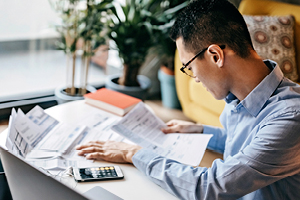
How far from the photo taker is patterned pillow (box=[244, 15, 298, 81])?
2.03 meters

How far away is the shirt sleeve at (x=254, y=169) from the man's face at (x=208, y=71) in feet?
0.63

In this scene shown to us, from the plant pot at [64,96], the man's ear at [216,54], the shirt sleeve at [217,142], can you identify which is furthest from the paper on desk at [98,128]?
the plant pot at [64,96]

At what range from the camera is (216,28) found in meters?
0.90

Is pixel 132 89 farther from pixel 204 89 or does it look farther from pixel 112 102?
pixel 112 102

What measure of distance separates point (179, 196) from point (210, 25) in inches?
18.8

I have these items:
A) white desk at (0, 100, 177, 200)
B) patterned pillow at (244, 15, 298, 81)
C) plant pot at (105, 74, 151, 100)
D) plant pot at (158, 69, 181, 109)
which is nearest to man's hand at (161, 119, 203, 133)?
white desk at (0, 100, 177, 200)

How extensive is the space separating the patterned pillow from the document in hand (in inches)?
42.1

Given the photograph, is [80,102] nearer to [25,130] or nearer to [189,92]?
[25,130]

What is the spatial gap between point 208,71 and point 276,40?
4.30 feet

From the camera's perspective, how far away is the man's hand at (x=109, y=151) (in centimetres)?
97

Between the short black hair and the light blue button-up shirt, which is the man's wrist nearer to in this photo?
the light blue button-up shirt

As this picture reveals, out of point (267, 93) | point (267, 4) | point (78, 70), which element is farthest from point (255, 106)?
point (78, 70)

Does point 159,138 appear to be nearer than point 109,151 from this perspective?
No

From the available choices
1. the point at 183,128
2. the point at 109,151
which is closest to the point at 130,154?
the point at 109,151
